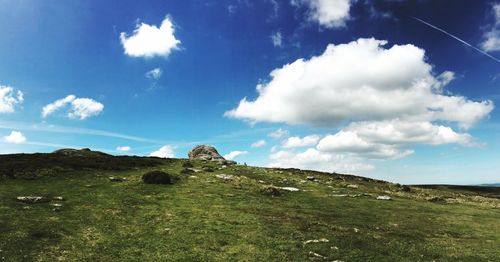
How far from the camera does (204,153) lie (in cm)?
9819

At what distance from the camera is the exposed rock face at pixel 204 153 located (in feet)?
311

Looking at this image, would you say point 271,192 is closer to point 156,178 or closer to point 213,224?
point 156,178

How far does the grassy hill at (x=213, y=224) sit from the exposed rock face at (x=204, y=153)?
44.8 meters

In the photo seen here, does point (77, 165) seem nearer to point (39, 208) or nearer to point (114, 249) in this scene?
point (39, 208)

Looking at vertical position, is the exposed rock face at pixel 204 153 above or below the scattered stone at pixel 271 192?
above

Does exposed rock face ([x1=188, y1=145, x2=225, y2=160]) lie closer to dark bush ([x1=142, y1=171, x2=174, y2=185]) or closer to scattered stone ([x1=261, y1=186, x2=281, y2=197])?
dark bush ([x1=142, y1=171, x2=174, y2=185])

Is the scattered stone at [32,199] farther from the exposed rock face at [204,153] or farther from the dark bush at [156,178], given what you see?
the exposed rock face at [204,153]

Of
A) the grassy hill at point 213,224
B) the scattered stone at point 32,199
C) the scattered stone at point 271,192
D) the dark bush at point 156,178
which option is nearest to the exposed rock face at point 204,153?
the dark bush at point 156,178

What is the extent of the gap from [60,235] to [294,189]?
32183mm

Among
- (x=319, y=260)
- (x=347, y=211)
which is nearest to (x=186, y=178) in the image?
(x=347, y=211)

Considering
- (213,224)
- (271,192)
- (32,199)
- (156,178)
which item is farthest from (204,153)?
(213,224)

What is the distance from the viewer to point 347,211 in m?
37.9

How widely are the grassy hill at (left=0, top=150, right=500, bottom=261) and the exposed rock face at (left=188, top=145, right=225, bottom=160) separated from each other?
44.8 m

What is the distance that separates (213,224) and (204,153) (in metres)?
69.5
